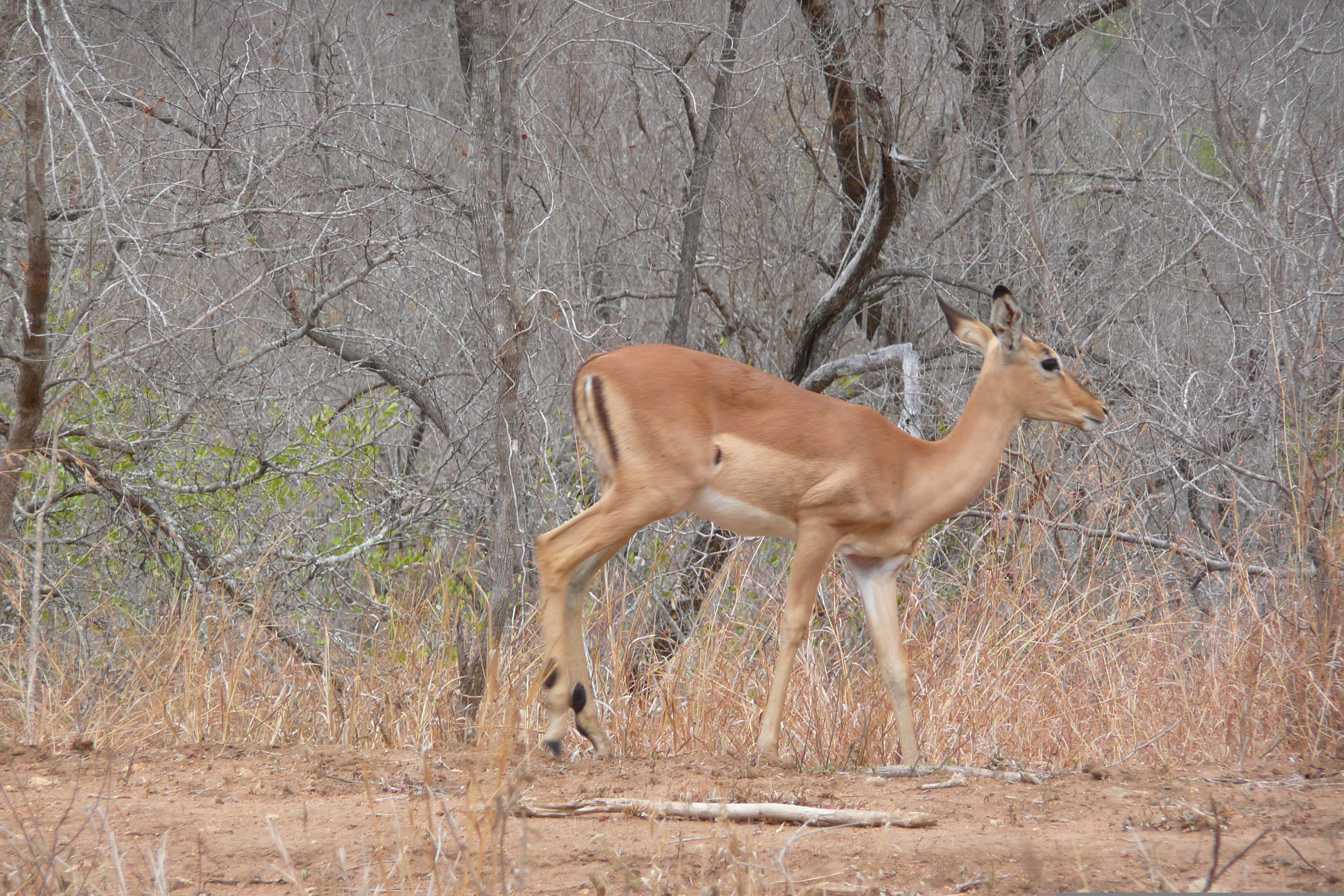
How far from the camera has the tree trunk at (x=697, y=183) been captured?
9320 millimetres

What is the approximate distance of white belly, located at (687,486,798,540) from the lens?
202 inches

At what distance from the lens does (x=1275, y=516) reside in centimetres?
812

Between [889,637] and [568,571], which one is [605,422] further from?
[889,637]

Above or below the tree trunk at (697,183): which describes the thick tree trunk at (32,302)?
below

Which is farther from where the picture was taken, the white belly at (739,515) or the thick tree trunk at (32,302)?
the thick tree trunk at (32,302)

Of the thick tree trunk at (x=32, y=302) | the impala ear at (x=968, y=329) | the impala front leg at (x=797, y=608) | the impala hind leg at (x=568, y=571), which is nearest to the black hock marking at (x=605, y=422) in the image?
the impala hind leg at (x=568, y=571)

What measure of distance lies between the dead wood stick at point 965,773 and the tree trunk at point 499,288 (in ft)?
7.67

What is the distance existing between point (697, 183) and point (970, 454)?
15.3ft

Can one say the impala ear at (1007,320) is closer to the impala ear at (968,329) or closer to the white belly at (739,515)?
the impala ear at (968,329)

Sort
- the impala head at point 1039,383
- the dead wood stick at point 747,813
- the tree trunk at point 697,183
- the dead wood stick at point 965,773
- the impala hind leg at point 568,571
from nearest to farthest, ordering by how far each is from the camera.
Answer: the dead wood stick at point 747,813, the dead wood stick at point 965,773, the impala hind leg at point 568,571, the impala head at point 1039,383, the tree trunk at point 697,183

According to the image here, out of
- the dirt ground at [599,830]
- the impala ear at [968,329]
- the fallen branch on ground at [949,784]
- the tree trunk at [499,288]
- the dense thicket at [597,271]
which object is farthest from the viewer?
the dense thicket at [597,271]

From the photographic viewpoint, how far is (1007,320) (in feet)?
18.5

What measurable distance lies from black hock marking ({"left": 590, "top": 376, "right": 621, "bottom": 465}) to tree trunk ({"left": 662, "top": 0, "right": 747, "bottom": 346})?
441 cm

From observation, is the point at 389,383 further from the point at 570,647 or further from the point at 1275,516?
the point at 1275,516
